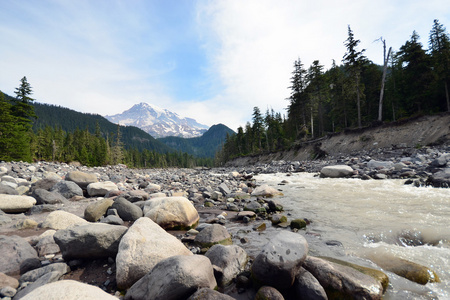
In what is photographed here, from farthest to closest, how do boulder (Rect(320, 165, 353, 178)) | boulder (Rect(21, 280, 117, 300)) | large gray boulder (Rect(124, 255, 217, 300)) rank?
boulder (Rect(320, 165, 353, 178)), large gray boulder (Rect(124, 255, 217, 300)), boulder (Rect(21, 280, 117, 300))

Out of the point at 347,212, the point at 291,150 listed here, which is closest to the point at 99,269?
the point at 347,212

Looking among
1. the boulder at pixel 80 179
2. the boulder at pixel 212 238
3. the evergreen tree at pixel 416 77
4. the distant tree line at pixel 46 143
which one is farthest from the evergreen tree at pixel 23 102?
the evergreen tree at pixel 416 77

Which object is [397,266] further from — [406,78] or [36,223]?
[406,78]

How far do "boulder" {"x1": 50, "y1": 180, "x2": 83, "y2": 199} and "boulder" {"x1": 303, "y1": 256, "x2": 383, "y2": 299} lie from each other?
30.5 ft

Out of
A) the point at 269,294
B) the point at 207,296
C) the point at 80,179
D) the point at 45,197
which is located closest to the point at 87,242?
the point at 207,296

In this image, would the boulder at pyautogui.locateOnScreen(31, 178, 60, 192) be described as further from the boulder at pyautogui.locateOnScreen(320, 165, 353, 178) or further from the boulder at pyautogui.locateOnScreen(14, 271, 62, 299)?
the boulder at pyautogui.locateOnScreen(320, 165, 353, 178)

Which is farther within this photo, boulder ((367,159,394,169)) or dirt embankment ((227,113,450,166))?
dirt embankment ((227,113,450,166))

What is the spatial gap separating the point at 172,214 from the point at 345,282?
4.15 metres

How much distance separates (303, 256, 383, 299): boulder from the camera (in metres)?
2.45

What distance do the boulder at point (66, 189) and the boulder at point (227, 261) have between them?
25.4 feet

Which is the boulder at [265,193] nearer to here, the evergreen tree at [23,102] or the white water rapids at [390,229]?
the white water rapids at [390,229]

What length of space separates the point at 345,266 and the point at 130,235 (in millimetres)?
3469

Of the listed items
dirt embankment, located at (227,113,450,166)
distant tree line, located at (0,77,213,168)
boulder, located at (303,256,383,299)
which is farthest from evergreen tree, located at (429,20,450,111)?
distant tree line, located at (0,77,213,168)

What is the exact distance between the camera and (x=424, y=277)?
9.09ft
